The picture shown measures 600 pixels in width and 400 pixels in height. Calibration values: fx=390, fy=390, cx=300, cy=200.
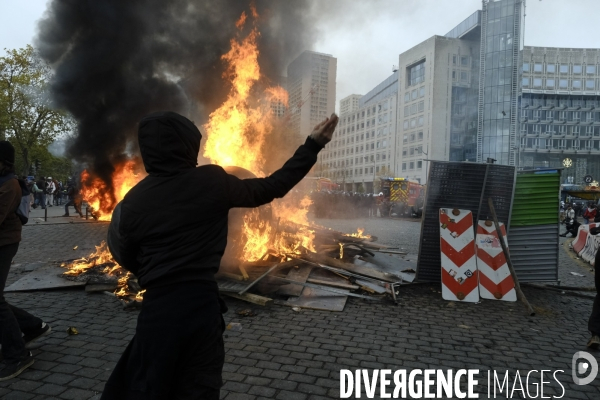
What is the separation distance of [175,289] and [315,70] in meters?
13.4

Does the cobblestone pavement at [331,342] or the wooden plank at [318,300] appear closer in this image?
the cobblestone pavement at [331,342]

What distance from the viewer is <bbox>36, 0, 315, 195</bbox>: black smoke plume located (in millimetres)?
11383

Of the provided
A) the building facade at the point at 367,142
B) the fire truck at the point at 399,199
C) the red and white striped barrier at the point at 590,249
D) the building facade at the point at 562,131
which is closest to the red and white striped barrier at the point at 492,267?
the red and white striped barrier at the point at 590,249

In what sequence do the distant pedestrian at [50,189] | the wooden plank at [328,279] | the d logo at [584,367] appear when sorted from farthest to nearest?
the distant pedestrian at [50,189]
the wooden plank at [328,279]
the d logo at [584,367]

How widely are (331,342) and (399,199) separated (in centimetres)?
2885

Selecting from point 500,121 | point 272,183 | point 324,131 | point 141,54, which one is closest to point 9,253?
point 272,183

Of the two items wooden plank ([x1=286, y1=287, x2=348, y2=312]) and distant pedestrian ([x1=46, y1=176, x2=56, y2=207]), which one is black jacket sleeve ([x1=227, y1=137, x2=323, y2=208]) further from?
distant pedestrian ([x1=46, y1=176, x2=56, y2=207])

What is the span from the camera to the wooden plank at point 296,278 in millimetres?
6371

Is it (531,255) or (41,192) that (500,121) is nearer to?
(531,255)

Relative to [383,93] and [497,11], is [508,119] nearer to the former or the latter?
[497,11]

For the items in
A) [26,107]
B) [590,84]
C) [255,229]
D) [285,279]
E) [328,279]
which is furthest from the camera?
[590,84]

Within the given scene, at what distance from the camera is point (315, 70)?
14.2 metres

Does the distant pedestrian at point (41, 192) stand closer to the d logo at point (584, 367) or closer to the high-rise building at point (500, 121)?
the d logo at point (584, 367)

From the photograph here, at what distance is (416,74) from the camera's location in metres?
66.9
